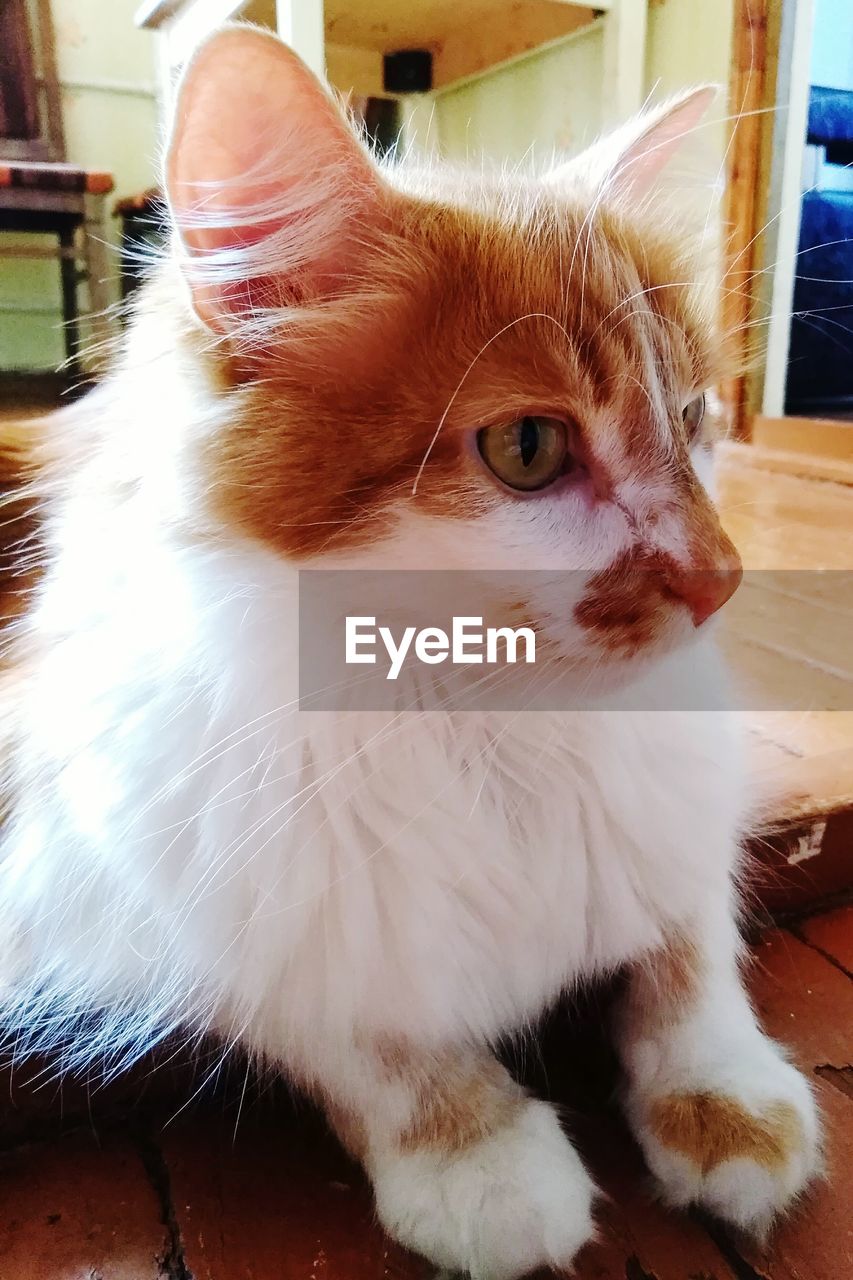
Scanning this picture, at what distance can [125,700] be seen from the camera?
696 millimetres

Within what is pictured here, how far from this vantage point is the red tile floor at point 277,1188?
0.65 metres

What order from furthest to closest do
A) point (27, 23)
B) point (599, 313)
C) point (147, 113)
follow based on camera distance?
point (147, 113), point (27, 23), point (599, 313)

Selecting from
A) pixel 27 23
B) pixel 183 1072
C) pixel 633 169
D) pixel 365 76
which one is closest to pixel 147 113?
pixel 27 23

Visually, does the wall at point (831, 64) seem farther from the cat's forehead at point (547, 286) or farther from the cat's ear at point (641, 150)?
the cat's forehead at point (547, 286)

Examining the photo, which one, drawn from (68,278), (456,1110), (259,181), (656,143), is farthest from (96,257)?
(456,1110)

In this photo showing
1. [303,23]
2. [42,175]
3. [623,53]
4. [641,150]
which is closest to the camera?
[641,150]

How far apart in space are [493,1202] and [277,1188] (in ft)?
0.59

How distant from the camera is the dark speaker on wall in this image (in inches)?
110

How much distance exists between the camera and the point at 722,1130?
684mm

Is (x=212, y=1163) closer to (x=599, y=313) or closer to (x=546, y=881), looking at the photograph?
(x=546, y=881)

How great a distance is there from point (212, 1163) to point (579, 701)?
46 cm

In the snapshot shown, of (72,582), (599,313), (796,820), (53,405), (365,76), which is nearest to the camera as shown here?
(599,313)

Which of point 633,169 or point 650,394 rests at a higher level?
point 633,169

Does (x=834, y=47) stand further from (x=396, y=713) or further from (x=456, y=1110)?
(x=456, y=1110)
